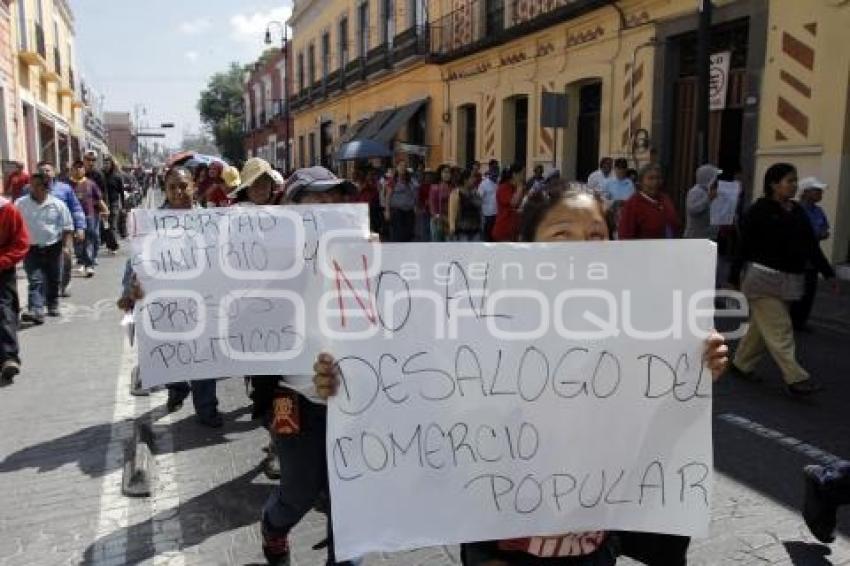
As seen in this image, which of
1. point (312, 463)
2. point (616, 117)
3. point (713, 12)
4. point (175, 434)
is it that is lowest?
point (175, 434)

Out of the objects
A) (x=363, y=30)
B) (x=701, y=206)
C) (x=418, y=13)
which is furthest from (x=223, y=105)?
(x=701, y=206)

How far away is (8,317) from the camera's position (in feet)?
20.9

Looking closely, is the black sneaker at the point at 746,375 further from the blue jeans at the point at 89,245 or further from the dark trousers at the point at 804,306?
the blue jeans at the point at 89,245

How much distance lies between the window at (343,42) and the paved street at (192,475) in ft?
98.3

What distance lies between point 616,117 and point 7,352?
1165 centimetres

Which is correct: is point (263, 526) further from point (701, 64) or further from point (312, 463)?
point (701, 64)

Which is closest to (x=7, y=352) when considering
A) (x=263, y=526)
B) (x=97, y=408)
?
(x=97, y=408)

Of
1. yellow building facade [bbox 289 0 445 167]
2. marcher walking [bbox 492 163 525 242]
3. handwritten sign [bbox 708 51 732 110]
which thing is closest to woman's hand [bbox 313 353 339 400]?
marcher walking [bbox 492 163 525 242]

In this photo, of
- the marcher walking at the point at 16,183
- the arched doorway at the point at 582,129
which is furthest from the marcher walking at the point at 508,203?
the marcher walking at the point at 16,183

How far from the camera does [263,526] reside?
3.04 m

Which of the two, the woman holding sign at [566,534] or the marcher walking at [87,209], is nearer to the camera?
the woman holding sign at [566,534]

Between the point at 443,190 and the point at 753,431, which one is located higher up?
the point at 443,190

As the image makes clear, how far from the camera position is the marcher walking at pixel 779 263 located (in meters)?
5.73

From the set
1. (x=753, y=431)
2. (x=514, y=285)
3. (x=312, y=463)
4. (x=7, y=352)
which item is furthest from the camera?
(x=7, y=352)
